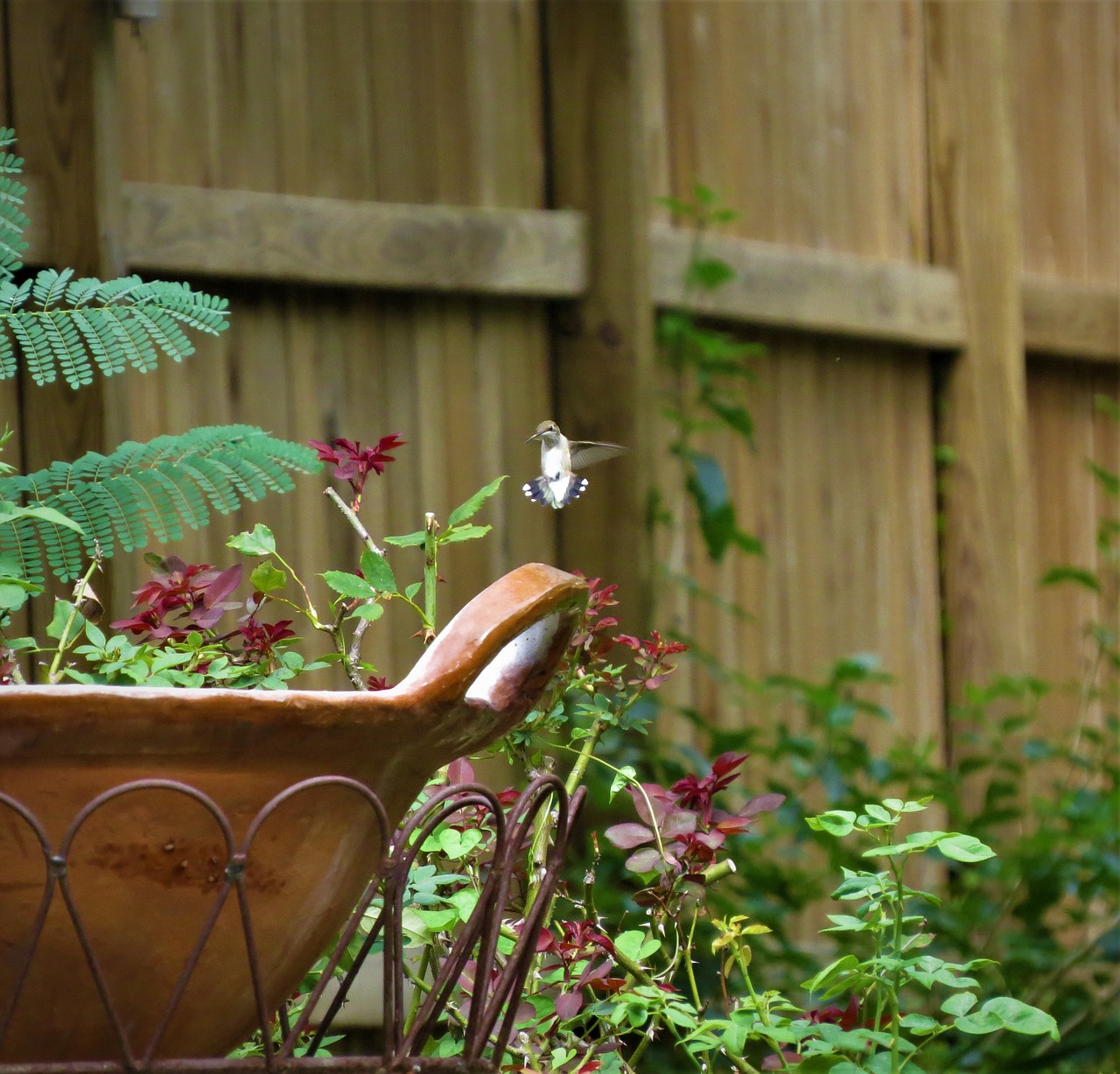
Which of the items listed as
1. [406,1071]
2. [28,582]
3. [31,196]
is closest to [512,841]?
[406,1071]

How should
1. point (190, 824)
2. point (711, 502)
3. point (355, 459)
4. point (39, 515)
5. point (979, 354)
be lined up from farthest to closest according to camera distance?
point (979, 354)
point (711, 502)
point (355, 459)
point (39, 515)
point (190, 824)

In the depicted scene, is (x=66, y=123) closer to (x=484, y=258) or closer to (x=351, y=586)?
(x=484, y=258)

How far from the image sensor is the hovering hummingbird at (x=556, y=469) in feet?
5.03

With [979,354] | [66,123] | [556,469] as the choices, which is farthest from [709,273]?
[556,469]

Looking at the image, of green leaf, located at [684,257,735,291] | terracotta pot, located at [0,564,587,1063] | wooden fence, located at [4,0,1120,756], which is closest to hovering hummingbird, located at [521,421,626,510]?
terracotta pot, located at [0,564,587,1063]

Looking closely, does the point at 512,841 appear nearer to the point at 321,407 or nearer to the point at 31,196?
the point at 31,196

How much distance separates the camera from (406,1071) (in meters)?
0.95

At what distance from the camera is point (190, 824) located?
92 cm

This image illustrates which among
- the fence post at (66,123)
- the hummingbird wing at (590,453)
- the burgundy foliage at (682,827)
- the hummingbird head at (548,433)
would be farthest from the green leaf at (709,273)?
the burgundy foliage at (682,827)

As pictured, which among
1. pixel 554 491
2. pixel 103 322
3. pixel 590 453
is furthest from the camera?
pixel 590 453

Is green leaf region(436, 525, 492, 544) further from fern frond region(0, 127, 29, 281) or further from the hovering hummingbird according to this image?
fern frond region(0, 127, 29, 281)

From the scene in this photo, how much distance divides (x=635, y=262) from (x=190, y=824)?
2.35 meters

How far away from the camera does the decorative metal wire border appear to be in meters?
0.88

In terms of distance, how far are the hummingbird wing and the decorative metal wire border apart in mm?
570
